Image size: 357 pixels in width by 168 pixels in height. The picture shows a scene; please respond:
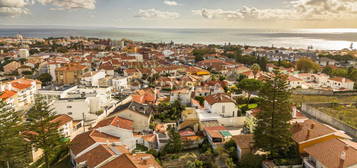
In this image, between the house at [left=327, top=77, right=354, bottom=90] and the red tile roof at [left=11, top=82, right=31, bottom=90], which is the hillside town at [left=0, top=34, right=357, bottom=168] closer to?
the red tile roof at [left=11, top=82, right=31, bottom=90]

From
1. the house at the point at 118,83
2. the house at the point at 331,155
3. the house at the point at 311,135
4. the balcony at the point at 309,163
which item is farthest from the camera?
the house at the point at 118,83

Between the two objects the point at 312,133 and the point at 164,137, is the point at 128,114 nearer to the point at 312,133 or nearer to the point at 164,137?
the point at 164,137

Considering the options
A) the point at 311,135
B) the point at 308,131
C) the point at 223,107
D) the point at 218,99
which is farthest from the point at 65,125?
the point at 311,135

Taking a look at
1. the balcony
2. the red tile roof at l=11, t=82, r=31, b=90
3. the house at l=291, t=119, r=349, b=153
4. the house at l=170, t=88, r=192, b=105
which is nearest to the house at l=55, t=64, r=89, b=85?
the red tile roof at l=11, t=82, r=31, b=90

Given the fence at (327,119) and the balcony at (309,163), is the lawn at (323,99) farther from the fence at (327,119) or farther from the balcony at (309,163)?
the balcony at (309,163)

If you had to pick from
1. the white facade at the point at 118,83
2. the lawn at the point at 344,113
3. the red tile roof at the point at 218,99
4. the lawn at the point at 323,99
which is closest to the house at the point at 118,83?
the white facade at the point at 118,83

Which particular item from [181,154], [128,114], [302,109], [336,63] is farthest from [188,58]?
[181,154]

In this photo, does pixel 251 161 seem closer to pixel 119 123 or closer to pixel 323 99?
pixel 119 123

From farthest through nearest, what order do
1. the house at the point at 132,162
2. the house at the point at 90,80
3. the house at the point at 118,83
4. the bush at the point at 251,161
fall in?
1. the house at the point at 118,83
2. the house at the point at 90,80
3. the bush at the point at 251,161
4. the house at the point at 132,162

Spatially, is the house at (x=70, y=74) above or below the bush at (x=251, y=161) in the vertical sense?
above
